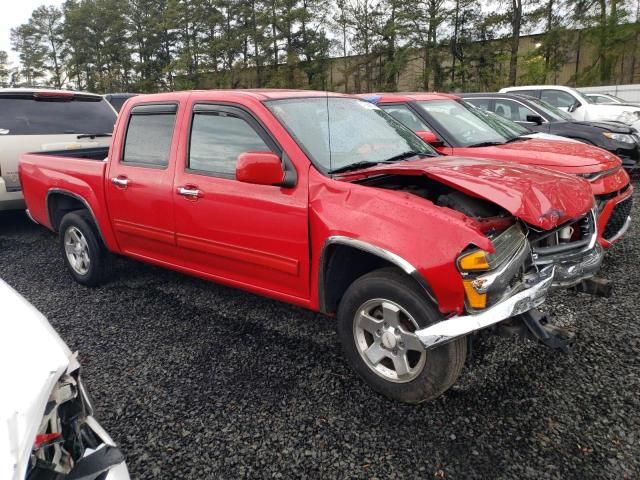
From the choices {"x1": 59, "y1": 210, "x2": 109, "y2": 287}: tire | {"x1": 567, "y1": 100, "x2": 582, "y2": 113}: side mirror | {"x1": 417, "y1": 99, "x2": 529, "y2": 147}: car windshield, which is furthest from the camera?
{"x1": 567, "y1": 100, "x2": 582, "y2": 113}: side mirror

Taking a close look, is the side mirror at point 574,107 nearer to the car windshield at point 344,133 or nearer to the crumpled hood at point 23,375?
the car windshield at point 344,133

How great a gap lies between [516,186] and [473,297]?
2.53 ft

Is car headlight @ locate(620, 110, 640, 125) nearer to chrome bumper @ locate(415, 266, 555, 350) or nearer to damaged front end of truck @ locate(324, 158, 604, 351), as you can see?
damaged front end of truck @ locate(324, 158, 604, 351)

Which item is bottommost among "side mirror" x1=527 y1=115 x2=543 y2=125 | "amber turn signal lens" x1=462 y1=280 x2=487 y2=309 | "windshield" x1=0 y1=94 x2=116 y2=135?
"amber turn signal lens" x1=462 y1=280 x2=487 y2=309

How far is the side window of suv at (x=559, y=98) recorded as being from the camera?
37.3ft

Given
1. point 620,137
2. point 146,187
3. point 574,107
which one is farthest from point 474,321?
point 574,107

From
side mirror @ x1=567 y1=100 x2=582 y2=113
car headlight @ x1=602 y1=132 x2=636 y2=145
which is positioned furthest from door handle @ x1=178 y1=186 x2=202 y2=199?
side mirror @ x1=567 y1=100 x2=582 y2=113

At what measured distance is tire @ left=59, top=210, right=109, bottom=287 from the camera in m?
4.63

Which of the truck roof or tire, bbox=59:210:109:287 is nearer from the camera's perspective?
the truck roof

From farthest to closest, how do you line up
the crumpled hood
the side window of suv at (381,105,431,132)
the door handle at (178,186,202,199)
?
1. the side window of suv at (381,105,431,132)
2. the door handle at (178,186,202,199)
3. the crumpled hood

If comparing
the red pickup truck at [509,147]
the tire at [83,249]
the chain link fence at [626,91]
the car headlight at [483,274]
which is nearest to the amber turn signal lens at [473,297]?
the car headlight at [483,274]

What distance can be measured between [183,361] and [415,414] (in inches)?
62.0

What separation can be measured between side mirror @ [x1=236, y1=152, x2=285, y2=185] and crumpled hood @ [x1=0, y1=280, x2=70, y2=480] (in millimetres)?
1338

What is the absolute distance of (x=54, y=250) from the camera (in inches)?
241
